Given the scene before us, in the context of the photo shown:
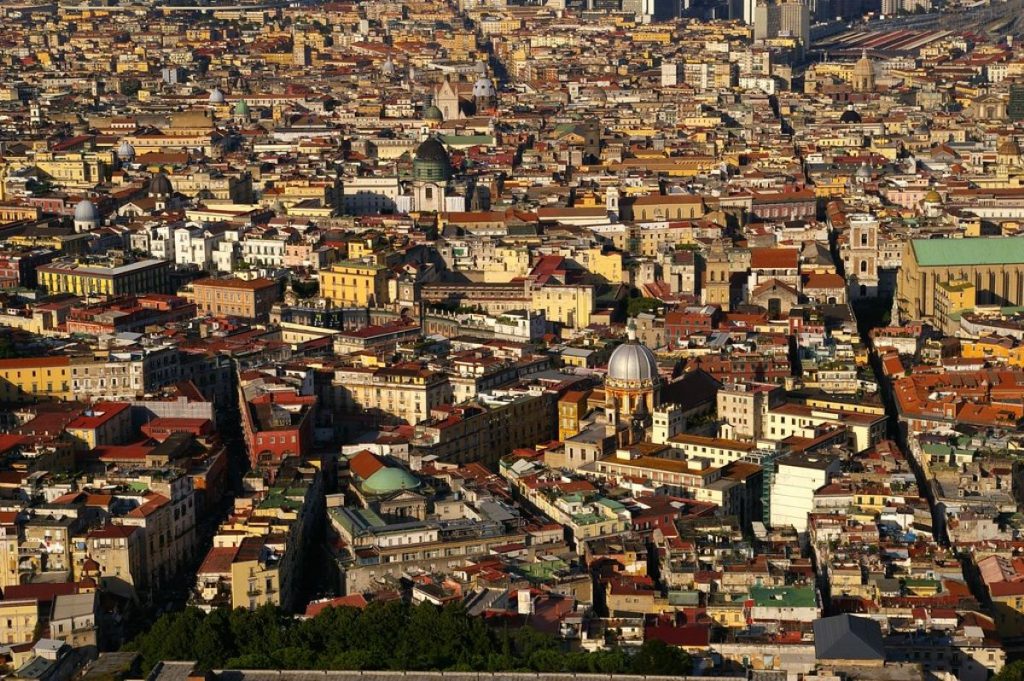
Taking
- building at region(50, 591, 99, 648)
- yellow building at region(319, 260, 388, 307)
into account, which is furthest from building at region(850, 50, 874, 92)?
building at region(50, 591, 99, 648)

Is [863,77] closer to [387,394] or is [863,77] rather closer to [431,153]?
[431,153]

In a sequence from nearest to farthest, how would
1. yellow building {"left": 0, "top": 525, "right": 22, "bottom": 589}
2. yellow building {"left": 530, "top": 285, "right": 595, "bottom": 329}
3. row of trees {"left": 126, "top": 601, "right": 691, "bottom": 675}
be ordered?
row of trees {"left": 126, "top": 601, "right": 691, "bottom": 675} < yellow building {"left": 0, "top": 525, "right": 22, "bottom": 589} < yellow building {"left": 530, "top": 285, "right": 595, "bottom": 329}

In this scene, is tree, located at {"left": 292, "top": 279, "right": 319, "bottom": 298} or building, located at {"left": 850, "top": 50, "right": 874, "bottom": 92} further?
building, located at {"left": 850, "top": 50, "right": 874, "bottom": 92}

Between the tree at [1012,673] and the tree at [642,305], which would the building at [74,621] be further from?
the tree at [642,305]

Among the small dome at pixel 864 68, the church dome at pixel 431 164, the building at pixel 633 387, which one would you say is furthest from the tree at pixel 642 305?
the small dome at pixel 864 68

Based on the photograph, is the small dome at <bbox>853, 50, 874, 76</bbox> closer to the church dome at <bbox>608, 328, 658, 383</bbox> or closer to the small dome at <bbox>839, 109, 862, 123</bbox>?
the small dome at <bbox>839, 109, 862, 123</bbox>

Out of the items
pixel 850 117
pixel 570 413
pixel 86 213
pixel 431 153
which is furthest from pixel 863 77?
pixel 570 413

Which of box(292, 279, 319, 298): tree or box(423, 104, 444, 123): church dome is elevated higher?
box(423, 104, 444, 123): church dome
